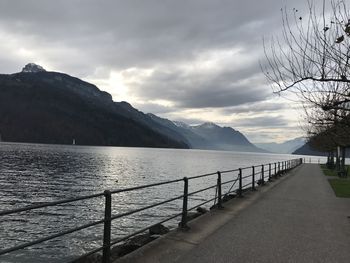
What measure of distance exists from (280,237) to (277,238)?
0.19 metres

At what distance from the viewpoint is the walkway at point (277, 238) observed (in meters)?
8.49

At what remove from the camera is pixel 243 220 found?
12.9 metres

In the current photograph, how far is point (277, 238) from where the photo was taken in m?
10.4

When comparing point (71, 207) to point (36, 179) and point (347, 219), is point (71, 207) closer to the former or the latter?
point (347, 219)

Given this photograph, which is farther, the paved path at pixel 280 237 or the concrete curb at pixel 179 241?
the paved path at pixel 280 237

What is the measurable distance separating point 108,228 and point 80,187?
130 feet

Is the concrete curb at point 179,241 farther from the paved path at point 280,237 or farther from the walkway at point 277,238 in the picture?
the paved path at point 280,237

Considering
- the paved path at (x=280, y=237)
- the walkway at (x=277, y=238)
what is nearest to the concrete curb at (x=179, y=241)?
the walkway at (x=277, y=238)

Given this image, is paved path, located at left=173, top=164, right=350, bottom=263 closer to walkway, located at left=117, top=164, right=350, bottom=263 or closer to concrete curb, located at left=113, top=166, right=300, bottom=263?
walkway, located at left=117, top=164, right=350, bottom=263

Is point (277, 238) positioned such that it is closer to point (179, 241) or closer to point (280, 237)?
point (280, 237)

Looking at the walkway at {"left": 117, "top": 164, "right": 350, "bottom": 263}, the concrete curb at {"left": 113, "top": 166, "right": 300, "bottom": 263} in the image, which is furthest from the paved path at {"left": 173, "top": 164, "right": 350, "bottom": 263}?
the concrete curb at {"left": 113, "top": 166, "right": 300, "bottom": 263}

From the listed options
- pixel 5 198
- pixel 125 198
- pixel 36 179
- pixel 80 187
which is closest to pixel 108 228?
pixel 125 198

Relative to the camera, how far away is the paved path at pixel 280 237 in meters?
8.56

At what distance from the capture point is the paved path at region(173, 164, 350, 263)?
28.1 feet
